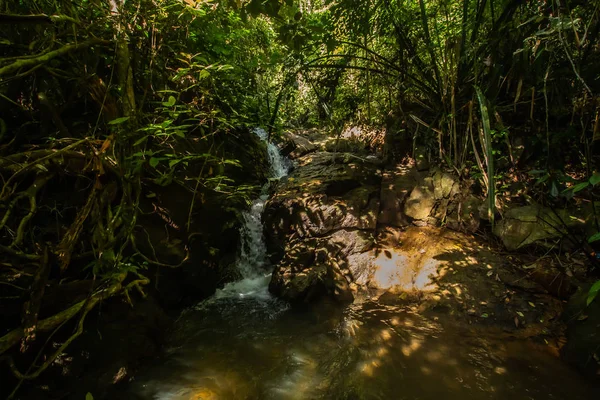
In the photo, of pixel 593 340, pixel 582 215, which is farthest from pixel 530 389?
pixel 582 215

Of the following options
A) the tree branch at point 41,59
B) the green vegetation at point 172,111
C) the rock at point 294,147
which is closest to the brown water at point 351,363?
the green vegetation at point 172,111

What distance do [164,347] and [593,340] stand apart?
3.93m

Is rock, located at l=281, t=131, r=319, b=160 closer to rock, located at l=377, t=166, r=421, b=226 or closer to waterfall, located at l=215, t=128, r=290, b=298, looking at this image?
waterfall, located at l=215, t=128, r=290, b=298

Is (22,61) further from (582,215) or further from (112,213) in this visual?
(582,215)

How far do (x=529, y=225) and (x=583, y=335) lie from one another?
1281mm

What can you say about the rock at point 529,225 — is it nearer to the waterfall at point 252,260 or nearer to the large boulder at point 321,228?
the large boulder at point 321,228

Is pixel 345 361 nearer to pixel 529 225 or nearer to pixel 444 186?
pixel 529 225

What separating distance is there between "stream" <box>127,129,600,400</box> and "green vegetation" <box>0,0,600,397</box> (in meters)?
0.94

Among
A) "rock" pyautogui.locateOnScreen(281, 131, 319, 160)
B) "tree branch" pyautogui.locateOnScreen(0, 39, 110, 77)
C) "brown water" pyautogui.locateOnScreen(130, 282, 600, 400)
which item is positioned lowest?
"brown water" pyautogui.locateOnScreen(130, 282, 600, 400)

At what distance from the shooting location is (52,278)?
95.6 inches

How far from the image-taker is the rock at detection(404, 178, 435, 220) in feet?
14.2

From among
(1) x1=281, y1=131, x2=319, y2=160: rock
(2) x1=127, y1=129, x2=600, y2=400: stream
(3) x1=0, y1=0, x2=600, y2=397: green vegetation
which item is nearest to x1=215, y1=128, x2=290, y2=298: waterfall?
(3) x1=0, y1=0, x2=600, y2=397: green vegetation

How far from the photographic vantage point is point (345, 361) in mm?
Result: 2742

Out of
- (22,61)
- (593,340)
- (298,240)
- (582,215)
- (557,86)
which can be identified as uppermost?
(557,86)
